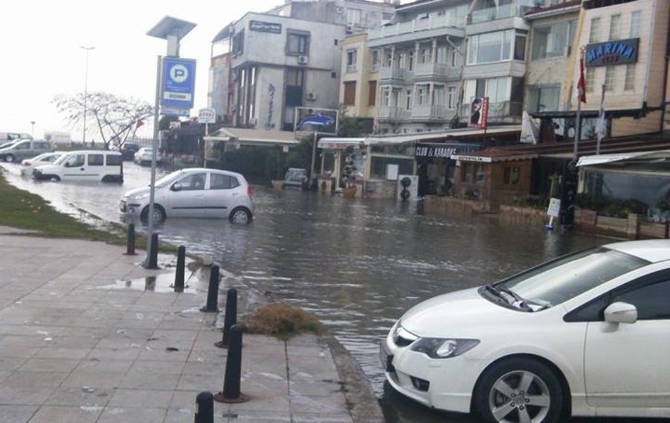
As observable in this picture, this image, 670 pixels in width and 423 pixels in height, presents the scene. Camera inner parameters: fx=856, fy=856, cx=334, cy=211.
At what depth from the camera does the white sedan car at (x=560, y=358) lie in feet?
21.2

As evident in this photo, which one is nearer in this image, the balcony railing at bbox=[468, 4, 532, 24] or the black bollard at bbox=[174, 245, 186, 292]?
the black bollard at bbox=[174, 245, 186, 292]

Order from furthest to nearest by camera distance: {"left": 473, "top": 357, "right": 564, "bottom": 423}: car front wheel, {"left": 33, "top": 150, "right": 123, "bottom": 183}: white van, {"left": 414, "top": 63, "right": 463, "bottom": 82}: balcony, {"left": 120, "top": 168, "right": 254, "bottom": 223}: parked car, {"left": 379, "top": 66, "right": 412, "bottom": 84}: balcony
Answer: {"left": 379, "top": 66, "right": 412, "bottom": 84}: balcony
{"left": 414, "top": 63, "right": 463, "bottom": 82}: balcony
{"left": 33, "top": 150, "right": 123, "bottom": 183}: white van
{"left": 120, "top": 168, "right": 254, "bottom": 223}: parked car
{"left": 473, "top": 357, "right": 564, "bottom": 423}: car front wheel

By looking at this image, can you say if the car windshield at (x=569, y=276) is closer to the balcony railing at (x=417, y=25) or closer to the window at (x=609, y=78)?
the window at (x=609, y=78)

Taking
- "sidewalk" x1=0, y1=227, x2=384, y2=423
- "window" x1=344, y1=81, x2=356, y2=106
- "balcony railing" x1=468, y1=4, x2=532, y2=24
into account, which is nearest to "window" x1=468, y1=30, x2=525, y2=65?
"balcony railing" x1=468, y1=4, x2=532, y2=24

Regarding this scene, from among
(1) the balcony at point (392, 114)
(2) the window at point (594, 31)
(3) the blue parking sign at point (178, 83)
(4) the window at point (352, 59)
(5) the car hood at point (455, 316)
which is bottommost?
(5) the car hood at point (455, 316)

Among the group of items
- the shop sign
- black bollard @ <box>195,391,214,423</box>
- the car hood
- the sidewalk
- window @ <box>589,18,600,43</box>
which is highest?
window @ <box>589,18,600,43</box>

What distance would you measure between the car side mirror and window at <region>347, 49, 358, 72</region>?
60.9 metres

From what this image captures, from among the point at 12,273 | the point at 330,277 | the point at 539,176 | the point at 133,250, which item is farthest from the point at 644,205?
the point at 12,273

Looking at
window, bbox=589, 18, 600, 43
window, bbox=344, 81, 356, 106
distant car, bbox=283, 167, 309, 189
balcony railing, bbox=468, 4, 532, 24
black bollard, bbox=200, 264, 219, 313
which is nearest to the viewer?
black bollard, bbox=200, 264, 219, 313

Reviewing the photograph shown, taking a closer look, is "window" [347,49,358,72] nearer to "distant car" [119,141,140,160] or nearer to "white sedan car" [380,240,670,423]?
"distant car" [119,141,140,160]

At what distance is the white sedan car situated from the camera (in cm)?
646

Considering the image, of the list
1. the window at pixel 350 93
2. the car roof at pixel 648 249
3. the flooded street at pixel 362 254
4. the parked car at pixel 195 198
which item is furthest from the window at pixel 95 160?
the car roof at pixel 648 249

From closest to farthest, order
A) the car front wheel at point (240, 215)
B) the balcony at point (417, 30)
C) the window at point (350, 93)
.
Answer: the car front wheel at point (240, 215) < the balcony at point (417, 30) < the window at point (350, 93)

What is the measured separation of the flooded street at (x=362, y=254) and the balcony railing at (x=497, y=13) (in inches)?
723
